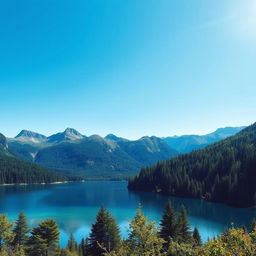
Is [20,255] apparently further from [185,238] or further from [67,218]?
[67,218]

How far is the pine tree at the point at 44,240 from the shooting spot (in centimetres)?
4297

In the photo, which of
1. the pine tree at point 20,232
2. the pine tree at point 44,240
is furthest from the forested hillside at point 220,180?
the pine tree at point 44,240

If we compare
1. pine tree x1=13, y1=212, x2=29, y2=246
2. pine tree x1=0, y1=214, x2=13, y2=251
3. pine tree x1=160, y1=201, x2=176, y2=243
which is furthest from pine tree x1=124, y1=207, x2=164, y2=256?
pine tree x1=13, y1=212, x2=29, y2=246

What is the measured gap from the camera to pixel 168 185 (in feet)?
616

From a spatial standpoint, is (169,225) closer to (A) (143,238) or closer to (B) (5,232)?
(B) (5,232)

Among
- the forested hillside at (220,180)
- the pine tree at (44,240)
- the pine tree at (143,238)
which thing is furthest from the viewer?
the forested hillside at (220,180)

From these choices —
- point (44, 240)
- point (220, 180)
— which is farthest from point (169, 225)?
point (220, 180)

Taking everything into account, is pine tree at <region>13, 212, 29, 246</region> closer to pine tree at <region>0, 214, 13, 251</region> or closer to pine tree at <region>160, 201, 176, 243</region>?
pine tree at <region>0, 214, 13, 251</region>

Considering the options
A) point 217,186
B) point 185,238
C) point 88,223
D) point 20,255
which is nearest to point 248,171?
point 217,186

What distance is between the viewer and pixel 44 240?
42.8 m

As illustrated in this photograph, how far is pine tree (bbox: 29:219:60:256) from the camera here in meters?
43.0

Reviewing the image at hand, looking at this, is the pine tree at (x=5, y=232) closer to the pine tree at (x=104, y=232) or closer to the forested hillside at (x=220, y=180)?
the pine tree at (x=104, y=232)

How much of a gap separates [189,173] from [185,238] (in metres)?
147

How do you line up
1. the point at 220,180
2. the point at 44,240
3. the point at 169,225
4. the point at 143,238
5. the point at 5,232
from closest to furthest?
the point at 143,238, the point at 5,232, the point at 44,240, the point at 169,225, the point at 220,180
